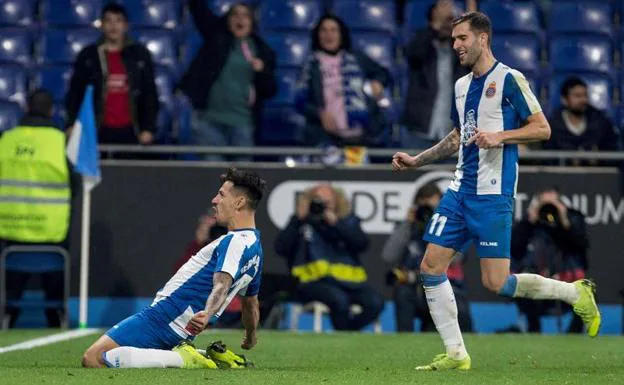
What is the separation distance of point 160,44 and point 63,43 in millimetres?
1039

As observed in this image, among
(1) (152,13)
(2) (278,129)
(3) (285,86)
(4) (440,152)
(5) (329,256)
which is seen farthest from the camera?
(1) (152,13)

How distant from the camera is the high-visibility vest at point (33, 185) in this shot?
14.3 meters

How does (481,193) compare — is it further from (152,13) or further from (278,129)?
(152,13)

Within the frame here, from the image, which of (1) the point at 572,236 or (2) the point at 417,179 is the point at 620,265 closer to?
(1) the point at 572,236

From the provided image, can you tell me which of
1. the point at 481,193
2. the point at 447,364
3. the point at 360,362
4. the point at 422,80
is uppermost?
the point at 422,80

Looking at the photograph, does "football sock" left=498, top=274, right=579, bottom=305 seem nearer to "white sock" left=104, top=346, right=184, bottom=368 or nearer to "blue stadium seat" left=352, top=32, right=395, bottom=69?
"white sock" left=104, top=346, right=184, bottom=368

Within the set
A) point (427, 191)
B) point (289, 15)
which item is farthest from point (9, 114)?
point (427, 191)

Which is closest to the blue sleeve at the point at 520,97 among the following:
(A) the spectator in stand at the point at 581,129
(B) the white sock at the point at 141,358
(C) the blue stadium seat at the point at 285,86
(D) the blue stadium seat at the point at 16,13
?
(B) the white sock at the point at 141,358

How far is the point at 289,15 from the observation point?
53.8 feet

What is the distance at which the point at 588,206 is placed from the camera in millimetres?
14828

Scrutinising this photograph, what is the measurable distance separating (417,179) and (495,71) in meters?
5.56

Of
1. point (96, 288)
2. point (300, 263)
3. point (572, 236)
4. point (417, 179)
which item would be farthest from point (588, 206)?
point (96, 288)

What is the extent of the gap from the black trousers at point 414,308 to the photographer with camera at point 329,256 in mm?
259

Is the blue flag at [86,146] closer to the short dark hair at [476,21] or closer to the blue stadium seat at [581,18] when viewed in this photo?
the blue stadium seat at [581,18]
